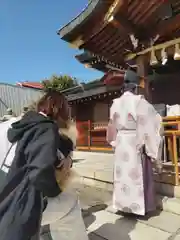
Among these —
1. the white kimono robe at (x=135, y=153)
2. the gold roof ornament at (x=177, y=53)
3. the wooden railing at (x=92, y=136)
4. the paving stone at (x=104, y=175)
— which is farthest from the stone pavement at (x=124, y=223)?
the wooden railing at (x=92, y=136)

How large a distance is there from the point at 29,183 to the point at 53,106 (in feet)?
1.83

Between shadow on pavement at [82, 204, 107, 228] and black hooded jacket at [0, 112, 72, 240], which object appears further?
shadow on pavement at [82, 204, 107, 228]

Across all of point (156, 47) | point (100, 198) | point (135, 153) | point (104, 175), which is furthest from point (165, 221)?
point (156, 47)

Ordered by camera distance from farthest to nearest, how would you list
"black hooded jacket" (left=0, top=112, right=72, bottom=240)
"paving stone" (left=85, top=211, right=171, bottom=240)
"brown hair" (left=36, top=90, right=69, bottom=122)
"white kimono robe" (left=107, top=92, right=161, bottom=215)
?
"white kimono robe" (left=107, top=92, right=161, bottom=215) → "paving stone" (left=85, top=211, right=171, bottom=240) → "brown hair" (left=36, top=90, right=69, bottom=122) → "black hooded jacket" (left=0, top=112, right=72, bottom=240)

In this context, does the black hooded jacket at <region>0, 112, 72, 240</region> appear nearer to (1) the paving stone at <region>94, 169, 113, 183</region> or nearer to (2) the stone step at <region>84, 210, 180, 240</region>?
(2) the stone step at <region>84, 210, 180, 240</region>

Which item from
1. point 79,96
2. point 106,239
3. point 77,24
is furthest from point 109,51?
point 79,96

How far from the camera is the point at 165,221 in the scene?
2.66 meters

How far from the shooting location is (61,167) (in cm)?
161

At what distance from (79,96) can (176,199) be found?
7.20 meters

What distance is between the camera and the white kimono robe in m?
2.76

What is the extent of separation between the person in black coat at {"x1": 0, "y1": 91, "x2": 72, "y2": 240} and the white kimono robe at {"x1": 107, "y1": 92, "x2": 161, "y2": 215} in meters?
1.49

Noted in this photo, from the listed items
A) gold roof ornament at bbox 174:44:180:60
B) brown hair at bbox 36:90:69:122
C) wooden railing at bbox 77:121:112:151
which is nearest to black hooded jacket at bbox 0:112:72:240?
brown hair at bbox 36:90:69:122

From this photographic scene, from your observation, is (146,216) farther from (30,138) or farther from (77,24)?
(77,24)

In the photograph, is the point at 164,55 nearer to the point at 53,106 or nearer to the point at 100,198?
the point at 100,198
